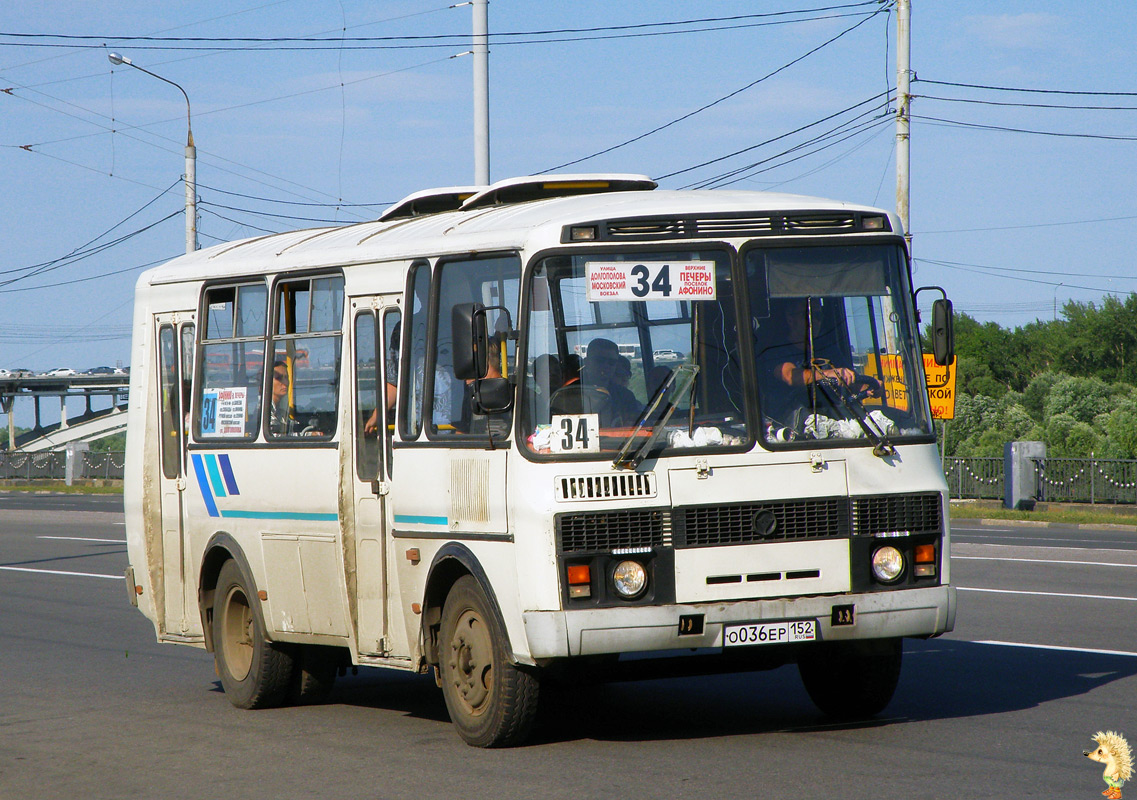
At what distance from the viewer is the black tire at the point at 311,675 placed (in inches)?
413

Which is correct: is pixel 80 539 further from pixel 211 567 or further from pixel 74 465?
pixel 74 465

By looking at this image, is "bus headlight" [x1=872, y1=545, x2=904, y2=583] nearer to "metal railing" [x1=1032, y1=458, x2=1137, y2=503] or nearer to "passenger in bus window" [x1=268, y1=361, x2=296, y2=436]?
"passenger in bus window" [x1=268, y1=361, x2=296, y2=436]

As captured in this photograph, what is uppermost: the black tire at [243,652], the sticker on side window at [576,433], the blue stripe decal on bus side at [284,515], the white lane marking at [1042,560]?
the sticker on side window at [576,433]

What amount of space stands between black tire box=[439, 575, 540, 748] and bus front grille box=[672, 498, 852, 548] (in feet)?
3.52

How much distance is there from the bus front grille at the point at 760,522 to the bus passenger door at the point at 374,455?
2.06 metres

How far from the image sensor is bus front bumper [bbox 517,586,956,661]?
24.9 ft

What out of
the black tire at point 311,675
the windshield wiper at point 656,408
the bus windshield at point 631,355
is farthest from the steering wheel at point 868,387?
the black tire at point 311,675

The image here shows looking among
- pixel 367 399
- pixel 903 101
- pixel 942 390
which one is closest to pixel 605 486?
pixel 367 399

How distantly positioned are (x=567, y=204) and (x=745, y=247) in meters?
1.00

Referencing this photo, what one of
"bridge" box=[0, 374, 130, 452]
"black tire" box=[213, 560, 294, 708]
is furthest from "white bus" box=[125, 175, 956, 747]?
"bridge" box=[0, 374, 130, 452]

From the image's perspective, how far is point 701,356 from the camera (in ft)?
26.4

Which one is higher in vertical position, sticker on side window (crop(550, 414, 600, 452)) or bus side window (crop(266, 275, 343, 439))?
bus side window (crop(266, 275, 343, 439))

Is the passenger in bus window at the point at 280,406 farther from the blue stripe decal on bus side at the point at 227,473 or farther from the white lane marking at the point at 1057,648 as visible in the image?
the white lane marking at the point at 1057,648

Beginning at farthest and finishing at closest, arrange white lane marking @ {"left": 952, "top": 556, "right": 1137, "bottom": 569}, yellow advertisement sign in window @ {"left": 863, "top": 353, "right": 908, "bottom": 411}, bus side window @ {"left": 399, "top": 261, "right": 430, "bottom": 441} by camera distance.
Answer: white lane marking @ {"left": 952, "top": 556, "right": 1137, "bottom": 569}
bus side window @ {"left": 399, "top": 261, "right": 430, "bottom": 441}
yellow advertisement sign in window @ {"left": 863, "top": 353, "right": 908, "bottom": 411}
